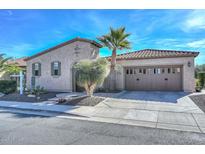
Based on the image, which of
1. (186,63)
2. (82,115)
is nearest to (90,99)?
(82,115)

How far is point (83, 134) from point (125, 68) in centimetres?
1191

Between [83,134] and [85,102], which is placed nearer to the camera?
[83,134]

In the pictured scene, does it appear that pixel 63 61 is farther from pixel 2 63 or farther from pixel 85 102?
pixel 2 63

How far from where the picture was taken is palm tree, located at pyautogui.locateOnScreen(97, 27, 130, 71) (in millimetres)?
13469

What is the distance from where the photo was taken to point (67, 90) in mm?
15195

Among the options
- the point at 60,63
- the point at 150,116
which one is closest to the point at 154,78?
the point at 150,116

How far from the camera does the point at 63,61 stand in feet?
50.0

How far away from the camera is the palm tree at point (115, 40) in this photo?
13469mm

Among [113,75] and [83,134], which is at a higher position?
[113,75]
